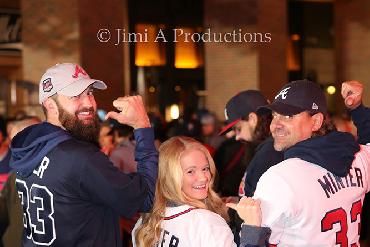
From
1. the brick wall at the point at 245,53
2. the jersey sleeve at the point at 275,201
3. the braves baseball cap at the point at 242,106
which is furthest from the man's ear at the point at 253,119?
the brick wall at the point at 245,53

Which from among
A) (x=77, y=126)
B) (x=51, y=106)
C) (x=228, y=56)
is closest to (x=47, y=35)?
(x=228, y=56)

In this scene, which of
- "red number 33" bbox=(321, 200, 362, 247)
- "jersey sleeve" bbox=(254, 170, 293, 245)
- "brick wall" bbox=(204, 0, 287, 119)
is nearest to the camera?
"jersey sleeve" bbox=(254, 170, 293, 245)

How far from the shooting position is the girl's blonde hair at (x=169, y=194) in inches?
119

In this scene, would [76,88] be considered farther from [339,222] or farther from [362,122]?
[362,122]

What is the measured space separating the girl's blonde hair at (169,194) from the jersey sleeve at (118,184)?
4 cm

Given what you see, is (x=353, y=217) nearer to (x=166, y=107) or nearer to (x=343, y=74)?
(x=343, y=74)

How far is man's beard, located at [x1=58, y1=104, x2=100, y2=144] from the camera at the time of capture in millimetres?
3184

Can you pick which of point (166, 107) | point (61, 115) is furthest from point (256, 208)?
point (166, 107)

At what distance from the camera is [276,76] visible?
41.4 ft

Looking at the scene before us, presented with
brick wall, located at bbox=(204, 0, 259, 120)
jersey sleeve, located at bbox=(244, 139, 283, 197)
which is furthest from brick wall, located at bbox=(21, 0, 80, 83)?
jersey sleeve, located at bbox=(244, 139, 283, 197)

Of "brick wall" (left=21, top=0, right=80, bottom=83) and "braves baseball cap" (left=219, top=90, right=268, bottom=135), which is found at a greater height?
"brick wall" (left=21, top=0, right=80, bottom=83)

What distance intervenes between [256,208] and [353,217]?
77 centimetres

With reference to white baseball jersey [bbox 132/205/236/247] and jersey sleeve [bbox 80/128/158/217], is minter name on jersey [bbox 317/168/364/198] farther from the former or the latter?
jersey sleeve [bbox 80/128/158/217]

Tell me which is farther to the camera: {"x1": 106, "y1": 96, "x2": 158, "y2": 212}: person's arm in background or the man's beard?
the man's beard
